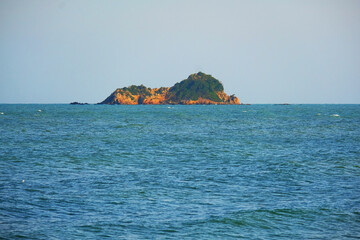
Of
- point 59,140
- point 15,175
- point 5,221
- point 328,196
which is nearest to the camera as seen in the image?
point 5,221

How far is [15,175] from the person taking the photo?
28.2 metres

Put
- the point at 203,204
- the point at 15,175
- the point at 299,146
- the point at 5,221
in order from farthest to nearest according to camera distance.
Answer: the point at 299,146 → the point at 15,175 → the point at 203,204 → the point at 5,221

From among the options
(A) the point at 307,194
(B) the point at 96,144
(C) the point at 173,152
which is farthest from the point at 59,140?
(A) the point at 307,194

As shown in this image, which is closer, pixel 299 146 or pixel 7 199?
pixel 7 199

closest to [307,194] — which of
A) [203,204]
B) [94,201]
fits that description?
[203,204]

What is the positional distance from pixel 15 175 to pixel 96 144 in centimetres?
2076

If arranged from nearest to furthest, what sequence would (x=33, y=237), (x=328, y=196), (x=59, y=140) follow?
(x=33, y=237) < (x=328, y=196) < (x=59, y=140)

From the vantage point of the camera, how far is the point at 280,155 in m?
39.3

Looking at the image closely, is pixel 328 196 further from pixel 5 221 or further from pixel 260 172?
pixel 5 221

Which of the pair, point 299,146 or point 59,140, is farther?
point 59,140

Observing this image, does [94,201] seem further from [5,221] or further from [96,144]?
[96,144]

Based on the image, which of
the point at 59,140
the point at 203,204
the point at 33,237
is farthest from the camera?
the point at 59,140

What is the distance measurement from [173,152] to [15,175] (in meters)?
17.2

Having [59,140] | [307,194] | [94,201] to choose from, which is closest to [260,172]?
[307,194]
